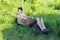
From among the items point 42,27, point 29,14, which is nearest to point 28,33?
point 42,27

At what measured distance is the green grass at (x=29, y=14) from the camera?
824 cm

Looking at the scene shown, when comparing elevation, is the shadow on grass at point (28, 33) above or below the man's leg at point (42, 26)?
below

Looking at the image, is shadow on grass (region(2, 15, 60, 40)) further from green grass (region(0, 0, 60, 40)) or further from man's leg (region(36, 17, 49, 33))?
man's leg (region(36, 17, 49, 33))

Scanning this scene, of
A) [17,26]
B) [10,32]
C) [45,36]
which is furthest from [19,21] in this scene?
[45,36]

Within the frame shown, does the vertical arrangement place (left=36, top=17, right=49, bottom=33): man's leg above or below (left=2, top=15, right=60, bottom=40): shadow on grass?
above

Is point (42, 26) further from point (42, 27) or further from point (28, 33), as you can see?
point (28, 33)

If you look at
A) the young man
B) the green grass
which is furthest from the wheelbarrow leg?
the green grass

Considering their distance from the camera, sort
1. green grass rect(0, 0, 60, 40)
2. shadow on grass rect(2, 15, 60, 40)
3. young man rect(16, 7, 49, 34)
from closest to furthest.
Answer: shadow on grass rect(2, 15, 60, 40) → green grass rect(0, 0, 60, 40) → young man rect(16, 7, 49, 34)

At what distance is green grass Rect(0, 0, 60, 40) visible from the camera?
8.24 meters

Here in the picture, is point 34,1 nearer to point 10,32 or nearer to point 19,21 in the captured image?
point 19,21

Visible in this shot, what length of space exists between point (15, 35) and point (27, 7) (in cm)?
324

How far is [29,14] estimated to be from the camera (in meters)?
10.7

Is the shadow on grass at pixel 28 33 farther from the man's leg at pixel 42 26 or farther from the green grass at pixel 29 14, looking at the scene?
the man's leg at pixel 42 26

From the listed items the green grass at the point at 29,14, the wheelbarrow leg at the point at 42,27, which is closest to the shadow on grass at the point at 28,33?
the green grass at the point at 29,14
